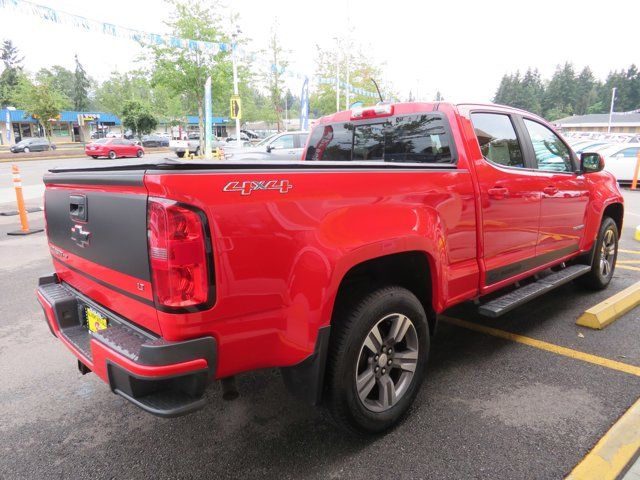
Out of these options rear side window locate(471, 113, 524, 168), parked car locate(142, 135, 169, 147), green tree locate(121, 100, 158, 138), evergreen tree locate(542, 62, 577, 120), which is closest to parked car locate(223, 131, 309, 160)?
rear side window locate(471, 113, 524, 168)

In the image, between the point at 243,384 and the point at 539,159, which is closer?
the point at 243,384

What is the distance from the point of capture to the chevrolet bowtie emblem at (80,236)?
7.63 feet

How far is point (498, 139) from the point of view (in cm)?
352

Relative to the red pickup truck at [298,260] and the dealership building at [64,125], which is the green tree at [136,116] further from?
the red pickup truck at [298,260]

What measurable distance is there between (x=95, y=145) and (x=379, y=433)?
108ft

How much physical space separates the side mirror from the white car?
12.8 m

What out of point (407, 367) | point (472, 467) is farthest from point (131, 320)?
point (472, 467)

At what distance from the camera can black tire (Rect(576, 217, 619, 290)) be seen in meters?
4.89

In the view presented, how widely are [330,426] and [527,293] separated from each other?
2.00 metres

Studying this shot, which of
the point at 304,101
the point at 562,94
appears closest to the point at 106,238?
the point at 304,101

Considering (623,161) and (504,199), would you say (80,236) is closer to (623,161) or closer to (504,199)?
(504,199)

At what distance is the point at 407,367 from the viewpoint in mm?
2701

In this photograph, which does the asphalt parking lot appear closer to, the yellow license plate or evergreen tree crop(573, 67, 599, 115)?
the yellow license plate

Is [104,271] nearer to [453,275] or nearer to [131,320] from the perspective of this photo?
[131,320]
